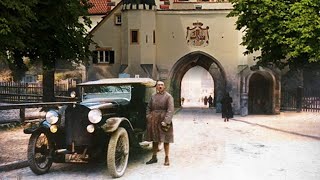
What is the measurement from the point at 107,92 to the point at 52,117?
1.92 ft

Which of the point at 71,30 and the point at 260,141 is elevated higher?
the point at 71,30

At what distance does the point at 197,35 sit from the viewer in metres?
4.25

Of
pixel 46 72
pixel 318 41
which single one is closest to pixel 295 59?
pixel 318 41

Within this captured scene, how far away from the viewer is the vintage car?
2988mm

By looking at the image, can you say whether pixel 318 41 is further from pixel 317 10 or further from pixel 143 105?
pixel 143 105

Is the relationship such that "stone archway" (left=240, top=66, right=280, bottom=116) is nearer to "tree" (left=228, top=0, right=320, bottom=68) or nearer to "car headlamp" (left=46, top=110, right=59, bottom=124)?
"tree" (left=228, top=0, right=320, bottom=68)

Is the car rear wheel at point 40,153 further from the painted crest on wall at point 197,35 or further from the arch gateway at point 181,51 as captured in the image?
the painted crest on wall at point 197,35

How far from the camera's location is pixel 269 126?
3570 millimetres

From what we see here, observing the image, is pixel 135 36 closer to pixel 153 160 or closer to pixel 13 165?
pixel 153 160

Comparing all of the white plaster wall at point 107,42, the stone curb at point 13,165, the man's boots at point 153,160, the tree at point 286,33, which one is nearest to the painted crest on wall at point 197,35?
the tree at point 286,33

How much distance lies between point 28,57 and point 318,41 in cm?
323

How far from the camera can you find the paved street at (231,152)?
2924mm

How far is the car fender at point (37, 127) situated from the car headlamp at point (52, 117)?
0.04 meters

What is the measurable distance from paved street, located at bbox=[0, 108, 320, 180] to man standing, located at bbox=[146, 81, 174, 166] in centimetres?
18
